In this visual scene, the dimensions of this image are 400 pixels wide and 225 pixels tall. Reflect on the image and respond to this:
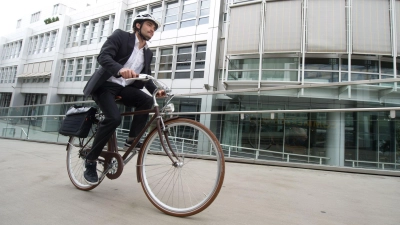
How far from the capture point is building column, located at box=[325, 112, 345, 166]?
432cm

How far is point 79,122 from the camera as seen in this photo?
2.29 m

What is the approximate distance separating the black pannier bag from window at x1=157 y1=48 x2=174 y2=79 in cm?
1385

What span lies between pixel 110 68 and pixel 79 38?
2531 centimetres

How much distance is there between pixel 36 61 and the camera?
26.6m

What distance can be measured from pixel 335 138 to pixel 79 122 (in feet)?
15.1

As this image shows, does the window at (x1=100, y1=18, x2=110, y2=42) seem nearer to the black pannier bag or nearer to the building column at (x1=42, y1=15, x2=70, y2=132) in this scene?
the building column at (x1=42, y1=15, x2=70, y2=132)

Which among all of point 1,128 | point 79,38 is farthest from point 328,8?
point 79,38

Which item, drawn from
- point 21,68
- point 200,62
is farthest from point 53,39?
point 200,62

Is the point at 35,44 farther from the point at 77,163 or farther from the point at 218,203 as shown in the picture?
the point at 218,203

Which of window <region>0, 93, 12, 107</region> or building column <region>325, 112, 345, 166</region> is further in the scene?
window <region>0, 93, 12, 107</region>

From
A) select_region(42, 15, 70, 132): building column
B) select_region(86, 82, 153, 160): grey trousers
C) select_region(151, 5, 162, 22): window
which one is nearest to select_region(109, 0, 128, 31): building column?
select_region(151, 5, 162, 22): window

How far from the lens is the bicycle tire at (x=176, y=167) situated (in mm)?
1625

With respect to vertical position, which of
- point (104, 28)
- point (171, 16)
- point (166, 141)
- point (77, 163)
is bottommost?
point (77, 163)

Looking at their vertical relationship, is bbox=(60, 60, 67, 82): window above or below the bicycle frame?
above
